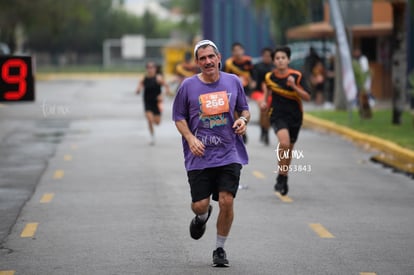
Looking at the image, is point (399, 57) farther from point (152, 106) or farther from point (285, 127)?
point (285, 127)

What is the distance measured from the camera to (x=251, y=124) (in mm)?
28031

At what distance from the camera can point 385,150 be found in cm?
1978

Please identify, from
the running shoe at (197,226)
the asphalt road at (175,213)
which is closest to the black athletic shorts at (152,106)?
the asphalt road at (175,213)

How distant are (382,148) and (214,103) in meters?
11.5

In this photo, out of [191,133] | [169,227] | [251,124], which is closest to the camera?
[191,133]

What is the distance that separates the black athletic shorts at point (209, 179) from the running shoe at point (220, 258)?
453mm

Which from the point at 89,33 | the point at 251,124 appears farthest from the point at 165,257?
the point at 89,33

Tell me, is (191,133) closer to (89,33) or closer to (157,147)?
(157,147)

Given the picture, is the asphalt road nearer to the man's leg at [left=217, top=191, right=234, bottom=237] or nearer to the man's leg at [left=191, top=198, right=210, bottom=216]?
the man's leg at [left=217, top=191, right=234, bottom=237]

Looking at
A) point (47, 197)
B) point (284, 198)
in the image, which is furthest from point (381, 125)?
point (47, 197)

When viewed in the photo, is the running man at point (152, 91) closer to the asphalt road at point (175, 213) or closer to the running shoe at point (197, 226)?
the asphalt road at point (175, 213)

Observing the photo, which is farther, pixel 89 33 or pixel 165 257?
pixel 89 33

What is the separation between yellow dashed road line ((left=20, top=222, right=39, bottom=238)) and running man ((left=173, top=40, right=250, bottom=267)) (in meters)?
2.41

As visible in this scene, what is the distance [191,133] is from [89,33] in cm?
10220
